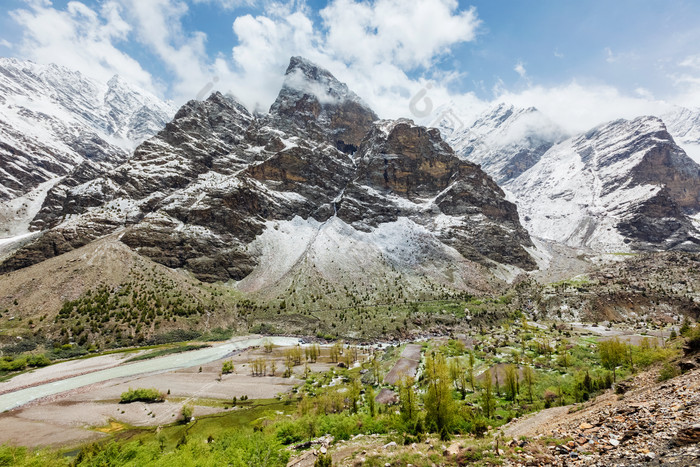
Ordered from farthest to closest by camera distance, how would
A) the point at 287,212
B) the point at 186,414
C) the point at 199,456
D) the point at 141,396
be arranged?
the point at 287,212 < the point at 141,396 < the point at 186,414 < the point at 199,456

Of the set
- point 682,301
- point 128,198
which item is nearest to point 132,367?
point 128,198

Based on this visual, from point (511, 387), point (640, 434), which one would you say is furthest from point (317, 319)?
point (640, 434)

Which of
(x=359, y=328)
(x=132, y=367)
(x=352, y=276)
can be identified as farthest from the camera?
(x=352, y=276)

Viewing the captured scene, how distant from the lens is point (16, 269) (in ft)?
317

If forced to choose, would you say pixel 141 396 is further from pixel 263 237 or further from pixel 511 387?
pixel 263 237

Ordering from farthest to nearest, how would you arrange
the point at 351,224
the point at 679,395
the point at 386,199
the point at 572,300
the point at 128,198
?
the point at 386,199
the point at 351,224
the point at 128,198
the point at 572,300
the point at 679,395

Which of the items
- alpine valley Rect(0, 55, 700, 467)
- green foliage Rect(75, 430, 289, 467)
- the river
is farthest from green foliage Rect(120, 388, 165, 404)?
green foliage Rect(75, 430, 289, 467)

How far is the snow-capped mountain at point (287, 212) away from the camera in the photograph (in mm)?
118562

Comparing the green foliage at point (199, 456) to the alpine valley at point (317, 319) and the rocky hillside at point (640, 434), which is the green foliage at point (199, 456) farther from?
the rocky hillside at point (640, 434)

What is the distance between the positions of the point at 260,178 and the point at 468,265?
112 meters

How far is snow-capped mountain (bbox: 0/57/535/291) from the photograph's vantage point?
389 ft

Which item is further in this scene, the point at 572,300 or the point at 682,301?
the point at 572,300

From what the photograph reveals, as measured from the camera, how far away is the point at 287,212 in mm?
159750

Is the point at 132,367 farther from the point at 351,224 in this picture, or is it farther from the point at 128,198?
the point at 351,224
